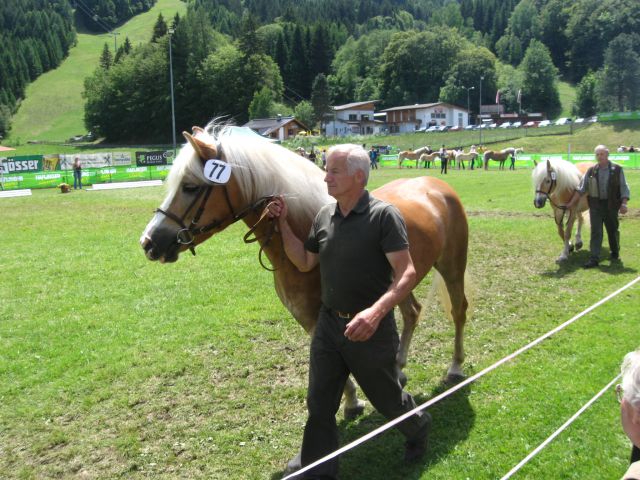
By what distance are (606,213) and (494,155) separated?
106 ft

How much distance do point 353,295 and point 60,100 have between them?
14478 cm

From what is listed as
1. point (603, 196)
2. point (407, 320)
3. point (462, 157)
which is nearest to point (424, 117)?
point (462, 157)

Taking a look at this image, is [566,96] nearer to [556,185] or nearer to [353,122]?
[353,122]

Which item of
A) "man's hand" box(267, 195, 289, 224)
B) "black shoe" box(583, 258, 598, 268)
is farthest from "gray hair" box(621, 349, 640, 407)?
"black shoe" box(583, 258, 598, 268)

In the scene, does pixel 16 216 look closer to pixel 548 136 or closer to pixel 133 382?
pixel 133 382

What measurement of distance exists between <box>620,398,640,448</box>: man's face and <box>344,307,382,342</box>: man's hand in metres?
1.32

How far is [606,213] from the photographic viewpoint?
1005 cm

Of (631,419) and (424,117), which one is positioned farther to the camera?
(424,117)

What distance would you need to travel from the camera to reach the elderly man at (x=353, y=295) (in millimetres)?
3014

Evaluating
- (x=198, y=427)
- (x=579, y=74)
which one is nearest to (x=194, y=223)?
(x=198, y=427)

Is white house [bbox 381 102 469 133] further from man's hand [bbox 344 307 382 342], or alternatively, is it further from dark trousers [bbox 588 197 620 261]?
man's hand [bbox 344 307 382 342]

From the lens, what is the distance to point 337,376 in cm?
336

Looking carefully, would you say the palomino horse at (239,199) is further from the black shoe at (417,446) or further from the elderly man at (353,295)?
the black shoe at (417,446)

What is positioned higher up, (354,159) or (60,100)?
(60,100)
